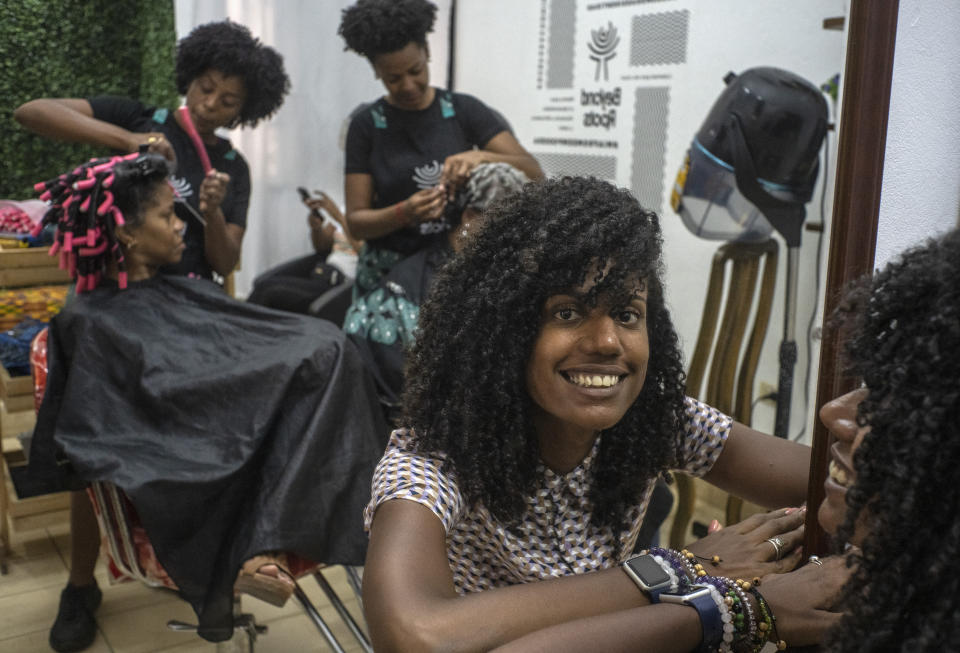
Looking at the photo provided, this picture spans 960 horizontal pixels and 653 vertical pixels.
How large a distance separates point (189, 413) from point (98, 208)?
2.04 ft

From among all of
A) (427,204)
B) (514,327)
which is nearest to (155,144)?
(427,204)

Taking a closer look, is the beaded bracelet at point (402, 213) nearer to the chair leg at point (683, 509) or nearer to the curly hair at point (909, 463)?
the chair leg at point (683, 509)

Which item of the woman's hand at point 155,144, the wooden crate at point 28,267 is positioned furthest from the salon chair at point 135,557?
the wooden crate at point 28,267

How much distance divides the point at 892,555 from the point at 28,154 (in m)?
3.54

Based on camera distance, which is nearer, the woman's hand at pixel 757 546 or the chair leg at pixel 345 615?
the woman's hand at pixel 757 546

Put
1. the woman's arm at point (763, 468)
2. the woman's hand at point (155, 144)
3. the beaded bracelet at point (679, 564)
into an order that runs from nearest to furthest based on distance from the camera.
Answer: the beaded bracelet at point (679, 564) < the woman's arm at point (763, 468) < the woman's hand at point (155, 144)

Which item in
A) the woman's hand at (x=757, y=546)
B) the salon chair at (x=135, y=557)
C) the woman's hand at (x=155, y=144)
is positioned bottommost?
the salon chair at (x=135, y=557)

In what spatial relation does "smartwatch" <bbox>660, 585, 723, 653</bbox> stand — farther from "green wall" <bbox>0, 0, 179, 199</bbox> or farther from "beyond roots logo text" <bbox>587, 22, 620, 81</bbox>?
"green wall" <bbox>0, 0, 179, 199</bbox>

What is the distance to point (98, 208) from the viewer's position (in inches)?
91.5

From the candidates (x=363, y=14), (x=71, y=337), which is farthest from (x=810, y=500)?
(x=363, y=14)

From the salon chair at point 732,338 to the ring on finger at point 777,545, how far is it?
48.8 inches

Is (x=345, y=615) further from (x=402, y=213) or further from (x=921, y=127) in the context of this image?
(x=921, y=127)

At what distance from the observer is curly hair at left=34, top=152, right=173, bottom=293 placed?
2.33 metres

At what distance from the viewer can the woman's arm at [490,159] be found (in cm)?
239
